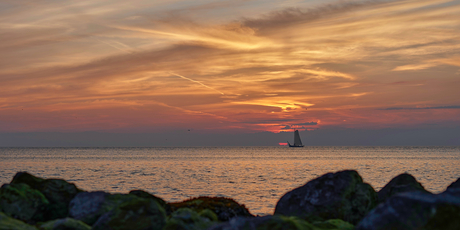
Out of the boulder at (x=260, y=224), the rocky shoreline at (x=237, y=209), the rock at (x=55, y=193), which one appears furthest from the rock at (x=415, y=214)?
the rock at (x=55, y=193)

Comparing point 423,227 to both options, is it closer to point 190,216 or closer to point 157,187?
point 190,216

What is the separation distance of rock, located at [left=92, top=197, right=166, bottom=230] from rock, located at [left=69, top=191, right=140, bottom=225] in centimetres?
185

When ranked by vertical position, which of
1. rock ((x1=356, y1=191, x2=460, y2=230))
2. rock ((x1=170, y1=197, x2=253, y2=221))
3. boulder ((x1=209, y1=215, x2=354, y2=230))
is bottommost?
rock ((x1=170, y1=197, x2=253, y2=221))

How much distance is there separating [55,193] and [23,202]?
1202 millimetres

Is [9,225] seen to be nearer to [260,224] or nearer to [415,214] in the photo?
[260,224]

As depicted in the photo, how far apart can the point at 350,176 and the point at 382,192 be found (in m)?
3.77

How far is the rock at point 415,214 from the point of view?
6.95 meters

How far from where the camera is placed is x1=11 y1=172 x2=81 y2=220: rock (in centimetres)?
1288

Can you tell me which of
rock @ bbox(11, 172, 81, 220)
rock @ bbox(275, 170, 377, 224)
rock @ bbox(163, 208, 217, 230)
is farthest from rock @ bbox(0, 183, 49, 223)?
rock @ bbox(275, 170, 377, 224)

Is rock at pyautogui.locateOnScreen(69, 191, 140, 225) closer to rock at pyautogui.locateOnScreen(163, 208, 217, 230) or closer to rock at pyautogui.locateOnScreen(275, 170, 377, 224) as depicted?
rock at pyautogui.locateOnScreen(163, 208, 217, 230)

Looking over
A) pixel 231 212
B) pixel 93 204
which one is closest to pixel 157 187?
pixel 231 212

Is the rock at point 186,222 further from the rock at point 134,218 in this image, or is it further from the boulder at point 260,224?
the boulder at point 260,224

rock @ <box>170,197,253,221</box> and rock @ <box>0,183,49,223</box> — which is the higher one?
rock @ <box>0,183,49,223</box>

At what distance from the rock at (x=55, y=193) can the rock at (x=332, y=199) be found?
286 inches
